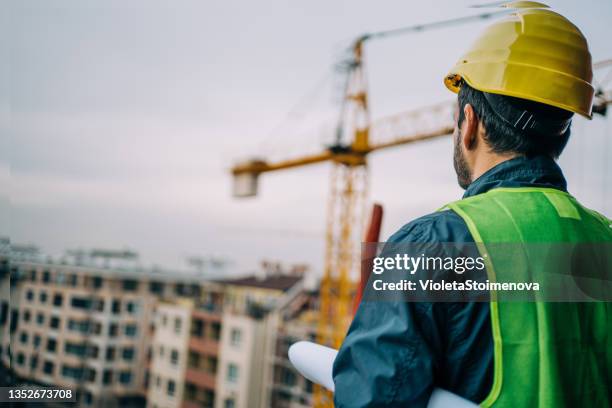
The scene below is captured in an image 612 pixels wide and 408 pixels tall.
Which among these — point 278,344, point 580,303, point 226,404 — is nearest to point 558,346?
point 580,303

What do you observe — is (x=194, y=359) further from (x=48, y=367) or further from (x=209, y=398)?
(x=48, y=367)

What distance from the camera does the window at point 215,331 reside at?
16875 millimetres

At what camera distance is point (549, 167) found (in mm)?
583

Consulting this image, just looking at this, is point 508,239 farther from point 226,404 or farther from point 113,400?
point 113,400

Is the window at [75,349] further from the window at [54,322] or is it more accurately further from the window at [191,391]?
the window at [191,391]

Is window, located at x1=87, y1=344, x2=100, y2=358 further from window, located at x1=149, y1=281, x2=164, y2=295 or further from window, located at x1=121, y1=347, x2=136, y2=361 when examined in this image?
window, located at x1=149, y1=281, x2=164, y2=295

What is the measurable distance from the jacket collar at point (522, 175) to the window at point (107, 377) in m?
22.5

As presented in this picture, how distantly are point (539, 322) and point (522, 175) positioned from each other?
0.16 metres

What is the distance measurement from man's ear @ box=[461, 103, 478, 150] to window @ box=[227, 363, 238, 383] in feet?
54.3

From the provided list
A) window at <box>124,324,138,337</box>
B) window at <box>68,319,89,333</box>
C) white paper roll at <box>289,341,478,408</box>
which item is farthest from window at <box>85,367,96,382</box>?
white paper roll at <box>289,341,478,408</box>

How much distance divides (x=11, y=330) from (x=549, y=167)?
130 cm

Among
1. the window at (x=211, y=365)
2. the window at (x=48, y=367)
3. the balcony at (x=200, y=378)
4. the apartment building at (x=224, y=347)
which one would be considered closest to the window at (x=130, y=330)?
the apartment building at (x=224, y=347)

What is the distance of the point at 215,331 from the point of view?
16953 millimetres

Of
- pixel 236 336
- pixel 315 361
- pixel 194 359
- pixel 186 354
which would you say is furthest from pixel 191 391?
pixel 315 361
